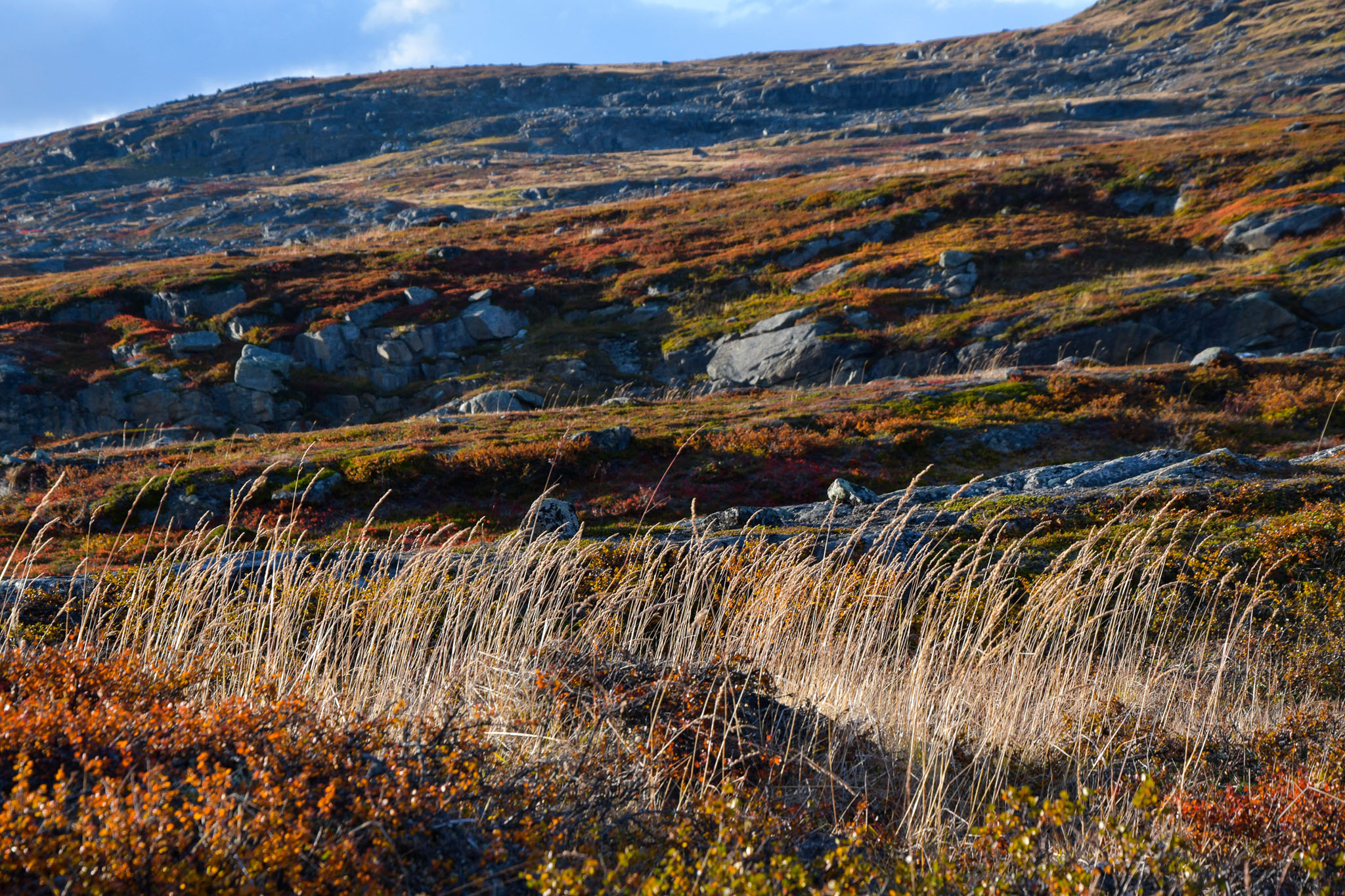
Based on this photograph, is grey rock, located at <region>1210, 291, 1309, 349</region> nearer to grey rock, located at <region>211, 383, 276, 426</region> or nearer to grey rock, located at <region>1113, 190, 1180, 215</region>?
grey rock, located at <region>1113, 190, 1180, 215</region>

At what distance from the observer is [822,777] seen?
4566mm

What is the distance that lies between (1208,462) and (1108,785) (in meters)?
10.1

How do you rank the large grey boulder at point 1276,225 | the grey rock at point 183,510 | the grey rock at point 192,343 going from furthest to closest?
the grey rock at point 192,343
the large grey boulder at point 1276,225
the grey rock at point 183,510

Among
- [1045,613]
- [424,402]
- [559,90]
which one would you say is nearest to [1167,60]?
[559,90]

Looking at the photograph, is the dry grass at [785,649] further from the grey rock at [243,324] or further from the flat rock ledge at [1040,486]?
the grey rock at [243,324]

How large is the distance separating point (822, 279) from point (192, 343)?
30.4 m

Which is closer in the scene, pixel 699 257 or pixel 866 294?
pixel 866 294

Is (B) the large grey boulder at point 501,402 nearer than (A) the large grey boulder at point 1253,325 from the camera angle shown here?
No

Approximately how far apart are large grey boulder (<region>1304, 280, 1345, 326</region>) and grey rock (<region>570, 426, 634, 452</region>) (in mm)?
26676

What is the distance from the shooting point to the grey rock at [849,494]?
41.8 feet

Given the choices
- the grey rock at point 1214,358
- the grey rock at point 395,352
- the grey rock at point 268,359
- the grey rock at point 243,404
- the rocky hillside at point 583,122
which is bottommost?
the grey rock at point 1214,358

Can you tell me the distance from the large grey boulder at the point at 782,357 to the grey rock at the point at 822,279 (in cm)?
661

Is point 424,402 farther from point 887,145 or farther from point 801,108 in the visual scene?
point 801,108

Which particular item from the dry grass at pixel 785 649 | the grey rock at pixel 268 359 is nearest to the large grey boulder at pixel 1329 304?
the dry grass at pixel 785 649
